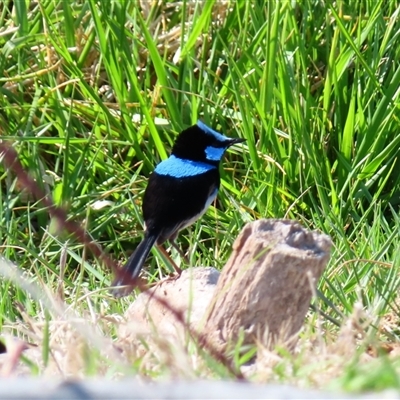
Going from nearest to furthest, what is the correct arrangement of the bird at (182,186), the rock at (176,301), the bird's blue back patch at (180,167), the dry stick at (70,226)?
the dry stick at (70,226), the rock at (176,301), the bird at (182,186), the bird's blue back patch at (180,167)

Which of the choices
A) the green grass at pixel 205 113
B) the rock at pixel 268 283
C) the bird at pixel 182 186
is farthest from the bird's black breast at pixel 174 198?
the rock at pixel 268 283

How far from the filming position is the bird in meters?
3.86

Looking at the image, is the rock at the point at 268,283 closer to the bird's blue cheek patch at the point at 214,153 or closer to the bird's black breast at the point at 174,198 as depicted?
the bird's black breast at the point at 174,198

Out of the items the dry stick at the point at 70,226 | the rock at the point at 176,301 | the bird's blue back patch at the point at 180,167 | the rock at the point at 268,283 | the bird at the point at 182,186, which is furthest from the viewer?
the bird's blue back patch at the point at 180,167

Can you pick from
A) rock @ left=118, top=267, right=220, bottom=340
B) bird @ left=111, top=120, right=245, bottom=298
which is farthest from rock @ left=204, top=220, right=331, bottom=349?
bird @ left=111, top=120, right=245, bottom=298

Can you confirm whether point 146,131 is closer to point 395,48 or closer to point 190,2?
point 190,2

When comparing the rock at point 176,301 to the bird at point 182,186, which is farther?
the bird at point 182,186

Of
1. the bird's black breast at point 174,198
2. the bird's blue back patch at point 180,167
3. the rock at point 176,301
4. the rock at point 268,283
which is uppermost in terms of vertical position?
the rock at point 268,283

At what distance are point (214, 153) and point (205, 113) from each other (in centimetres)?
39

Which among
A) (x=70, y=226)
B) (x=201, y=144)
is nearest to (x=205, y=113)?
(x=201, y=144)

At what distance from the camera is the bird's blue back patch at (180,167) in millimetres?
4008

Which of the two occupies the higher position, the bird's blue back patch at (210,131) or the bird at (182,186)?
the bird's blue back patch at (210,131)

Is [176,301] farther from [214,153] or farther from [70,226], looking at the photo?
[214,153]

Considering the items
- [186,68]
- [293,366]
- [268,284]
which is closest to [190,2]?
[186,68]
